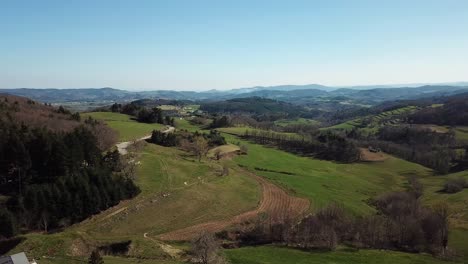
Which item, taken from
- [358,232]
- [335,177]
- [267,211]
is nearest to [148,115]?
[335,177]

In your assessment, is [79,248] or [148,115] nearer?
[79,248]

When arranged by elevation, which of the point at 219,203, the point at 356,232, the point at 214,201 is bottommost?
the point at 356,232

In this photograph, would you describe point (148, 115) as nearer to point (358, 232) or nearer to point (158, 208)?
point (158, 208)

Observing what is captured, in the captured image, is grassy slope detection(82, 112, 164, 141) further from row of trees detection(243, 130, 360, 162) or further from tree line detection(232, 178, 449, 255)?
tree line detection(232, 178, 449, 255)

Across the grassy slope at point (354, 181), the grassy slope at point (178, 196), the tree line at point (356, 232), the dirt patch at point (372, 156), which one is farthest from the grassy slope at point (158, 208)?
the dirt patch at point (372, 156)

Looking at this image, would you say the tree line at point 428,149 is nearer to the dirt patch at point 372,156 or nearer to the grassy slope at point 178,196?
the dirt patch at point 372,156

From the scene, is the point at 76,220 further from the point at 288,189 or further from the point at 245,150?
the point at 245,150

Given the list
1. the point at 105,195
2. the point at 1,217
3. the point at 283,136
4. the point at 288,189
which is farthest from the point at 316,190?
the point at 283,136

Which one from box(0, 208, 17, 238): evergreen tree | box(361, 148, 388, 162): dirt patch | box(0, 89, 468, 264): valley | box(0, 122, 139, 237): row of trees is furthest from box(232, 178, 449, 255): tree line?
box(361, 148, 388, 162): dirt patch
